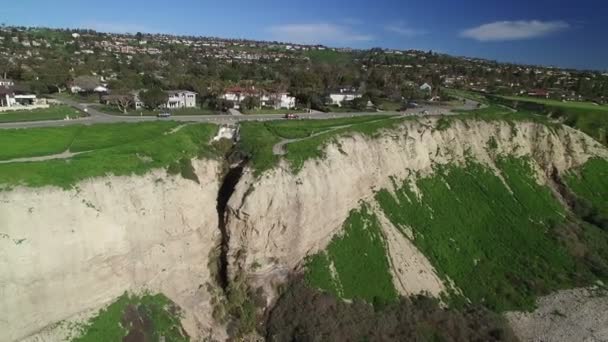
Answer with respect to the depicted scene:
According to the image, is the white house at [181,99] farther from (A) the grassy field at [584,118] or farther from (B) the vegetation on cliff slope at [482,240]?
(A) the grassy field at [584,118]

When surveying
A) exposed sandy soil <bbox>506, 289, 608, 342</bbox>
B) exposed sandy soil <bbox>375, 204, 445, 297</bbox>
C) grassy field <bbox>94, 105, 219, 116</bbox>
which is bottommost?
exposed sandy soil <bbox>506, 289, 608, 342</bbox>

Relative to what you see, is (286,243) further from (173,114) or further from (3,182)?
(173,114)

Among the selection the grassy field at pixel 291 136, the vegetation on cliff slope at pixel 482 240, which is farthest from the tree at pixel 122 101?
the vegetation on cliff slope at pixel 482 240

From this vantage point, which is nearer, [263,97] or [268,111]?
[268,111]

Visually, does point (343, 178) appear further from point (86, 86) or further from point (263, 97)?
point (86, 86)

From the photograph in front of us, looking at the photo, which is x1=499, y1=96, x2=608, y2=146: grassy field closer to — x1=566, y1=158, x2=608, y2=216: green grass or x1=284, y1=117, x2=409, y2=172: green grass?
x1=566, y1=158, x2=608, y2=216: green grass

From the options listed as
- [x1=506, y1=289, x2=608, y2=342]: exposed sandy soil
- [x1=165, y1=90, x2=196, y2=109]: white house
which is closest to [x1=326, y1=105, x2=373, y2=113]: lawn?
[x1=165, y1=90, x2=196, y2=109]: white house

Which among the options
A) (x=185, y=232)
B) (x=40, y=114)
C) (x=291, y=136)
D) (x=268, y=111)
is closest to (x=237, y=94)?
(x=268, y=111)

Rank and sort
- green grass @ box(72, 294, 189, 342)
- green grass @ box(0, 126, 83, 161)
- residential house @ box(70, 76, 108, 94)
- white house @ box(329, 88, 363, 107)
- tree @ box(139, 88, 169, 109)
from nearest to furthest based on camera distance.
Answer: green grass @ box(72, 294, 189, 342) → green grass @ box(0, 126, 83, 161) → tree @ box(139, 88, 169, 109) → residential house @ box(70, 76, 108, 94) → white house @ box(329, 88, 363, 107)
